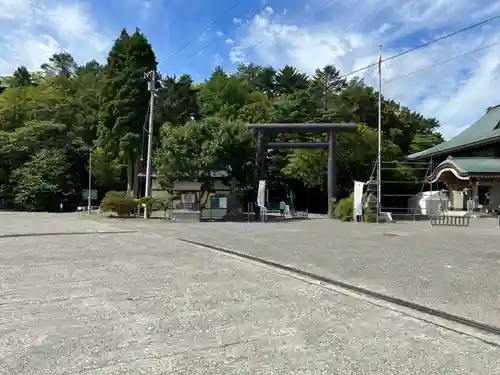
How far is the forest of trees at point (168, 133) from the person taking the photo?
90.9ft

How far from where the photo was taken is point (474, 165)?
1179 inches

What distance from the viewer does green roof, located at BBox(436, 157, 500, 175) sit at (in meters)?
29.0

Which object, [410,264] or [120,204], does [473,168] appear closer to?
[120,204]

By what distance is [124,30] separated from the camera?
39438 millimetres

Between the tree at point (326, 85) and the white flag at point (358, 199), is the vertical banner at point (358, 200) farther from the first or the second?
the tree at point (326, 85)

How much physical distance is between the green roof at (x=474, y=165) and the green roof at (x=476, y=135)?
1459 mm

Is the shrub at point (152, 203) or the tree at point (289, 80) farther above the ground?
the tree at point (289, 80)

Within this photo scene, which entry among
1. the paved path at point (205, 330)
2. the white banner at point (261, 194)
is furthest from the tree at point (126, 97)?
the paved path at point (205, 330)

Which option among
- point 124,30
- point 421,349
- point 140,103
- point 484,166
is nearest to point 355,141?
point 484,166

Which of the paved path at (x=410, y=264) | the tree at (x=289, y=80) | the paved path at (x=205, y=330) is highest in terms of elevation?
the tree at (x=289, y=80)

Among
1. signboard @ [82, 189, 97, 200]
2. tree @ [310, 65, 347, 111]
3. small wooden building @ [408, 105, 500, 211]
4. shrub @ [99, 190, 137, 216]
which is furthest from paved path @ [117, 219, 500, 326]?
tree @ [310, 65, 347, 111]

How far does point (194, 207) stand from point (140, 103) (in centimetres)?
1429

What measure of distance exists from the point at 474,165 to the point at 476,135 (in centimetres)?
645

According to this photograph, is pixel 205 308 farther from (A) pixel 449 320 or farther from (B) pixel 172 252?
(B) pixel 172 252
